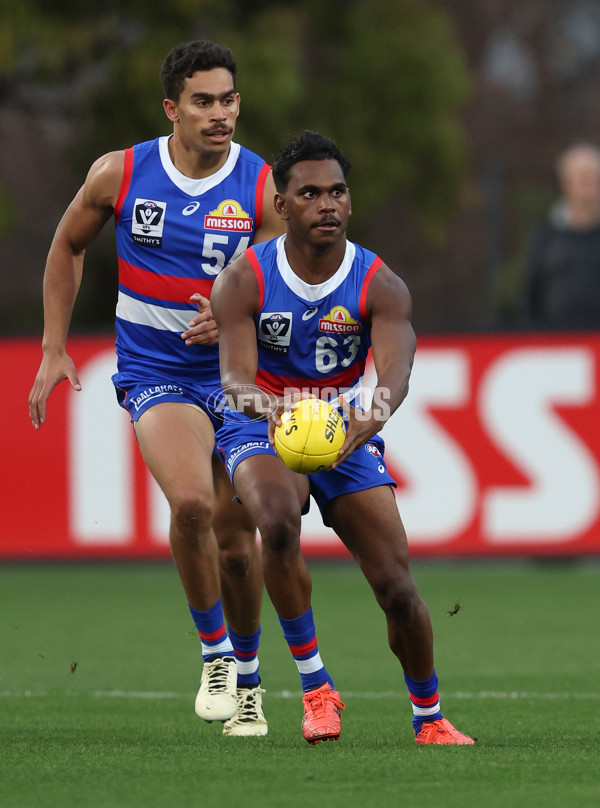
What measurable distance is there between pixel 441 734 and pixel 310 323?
172 cm

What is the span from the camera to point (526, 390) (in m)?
12.5

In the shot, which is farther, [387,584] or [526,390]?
[526,390]

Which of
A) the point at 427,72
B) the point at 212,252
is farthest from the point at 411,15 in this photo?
the point at 212,252

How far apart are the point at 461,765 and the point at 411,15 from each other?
24.4 meters

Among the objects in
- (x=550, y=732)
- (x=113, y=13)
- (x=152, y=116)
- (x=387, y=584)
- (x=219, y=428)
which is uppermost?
(x=113, y=13)

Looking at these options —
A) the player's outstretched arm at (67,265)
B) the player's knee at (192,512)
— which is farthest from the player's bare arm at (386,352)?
the player's outstretched arm at (67,265)

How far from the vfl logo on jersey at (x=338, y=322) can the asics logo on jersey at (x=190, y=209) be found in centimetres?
106

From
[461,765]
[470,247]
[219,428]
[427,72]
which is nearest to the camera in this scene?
[461,765]

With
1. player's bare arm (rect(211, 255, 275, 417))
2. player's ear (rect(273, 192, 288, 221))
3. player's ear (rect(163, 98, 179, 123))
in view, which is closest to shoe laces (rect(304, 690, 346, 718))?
player's bare arm (rect(211, 255, 275, 417))

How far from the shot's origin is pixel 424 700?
6.22 metres

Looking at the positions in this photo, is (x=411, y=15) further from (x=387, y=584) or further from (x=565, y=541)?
(x=387, y=584)

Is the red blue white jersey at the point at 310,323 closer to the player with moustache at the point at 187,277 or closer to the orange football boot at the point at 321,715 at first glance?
the player with moustache at the point at 187,277

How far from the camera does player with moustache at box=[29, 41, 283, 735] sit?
691cm

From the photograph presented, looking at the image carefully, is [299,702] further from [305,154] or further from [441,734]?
[305,154]
